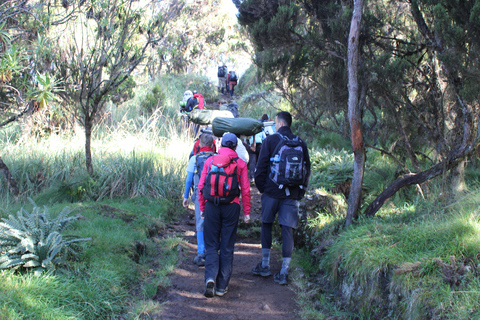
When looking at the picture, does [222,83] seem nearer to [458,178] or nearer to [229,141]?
[458,178]

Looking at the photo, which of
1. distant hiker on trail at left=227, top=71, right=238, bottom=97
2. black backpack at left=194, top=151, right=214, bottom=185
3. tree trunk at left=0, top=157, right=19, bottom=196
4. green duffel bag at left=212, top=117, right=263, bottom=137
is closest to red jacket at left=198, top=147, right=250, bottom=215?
black backpack at left=194, top=151, right=214, bottom=185

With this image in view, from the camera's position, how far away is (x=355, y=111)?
4.74m

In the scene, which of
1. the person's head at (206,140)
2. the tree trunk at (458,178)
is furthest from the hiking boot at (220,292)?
the tree trunk at (458,178)

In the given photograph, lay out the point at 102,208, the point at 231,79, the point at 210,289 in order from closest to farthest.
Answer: the point at 210,289 → the point at 102,208 → the point at 231,79

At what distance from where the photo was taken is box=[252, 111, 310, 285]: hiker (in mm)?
4469

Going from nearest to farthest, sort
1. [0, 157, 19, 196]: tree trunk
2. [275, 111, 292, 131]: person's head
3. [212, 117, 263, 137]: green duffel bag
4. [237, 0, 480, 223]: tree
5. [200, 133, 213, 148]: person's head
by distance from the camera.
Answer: [237, 0, 480, 223]: tree
[275, 111, 292, 131]: person's head
[200, 133, 213, 148]: person's head
[212, 117, 263, 137]: green duffel bag
[0, 157, 19, 196]: tree trunk

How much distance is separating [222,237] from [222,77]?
2190cm

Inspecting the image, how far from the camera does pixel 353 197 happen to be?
16.3ft

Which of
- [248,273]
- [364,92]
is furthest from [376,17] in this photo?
[248,273]

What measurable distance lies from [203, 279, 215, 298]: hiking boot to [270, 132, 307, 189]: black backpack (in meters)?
1.33

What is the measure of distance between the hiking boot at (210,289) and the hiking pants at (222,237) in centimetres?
8

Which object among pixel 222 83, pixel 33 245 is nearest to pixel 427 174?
pixel 33 245

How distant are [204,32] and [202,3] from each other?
7.81ft

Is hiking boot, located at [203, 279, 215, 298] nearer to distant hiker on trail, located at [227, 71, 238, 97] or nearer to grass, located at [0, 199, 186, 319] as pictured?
grass, located at [0, 199, 186, 319]
